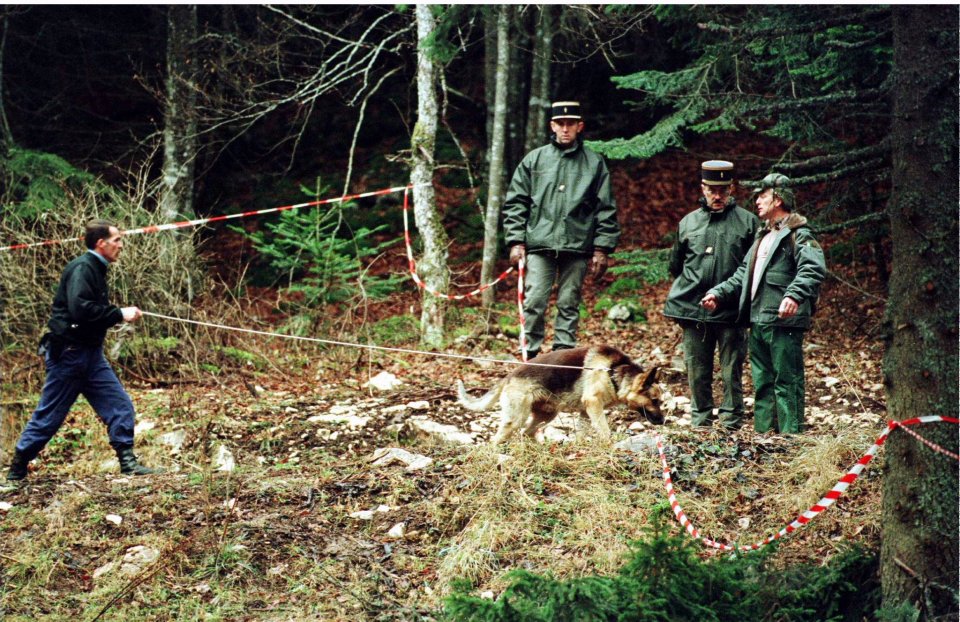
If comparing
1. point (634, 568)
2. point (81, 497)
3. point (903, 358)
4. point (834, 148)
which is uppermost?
point (834, 148)

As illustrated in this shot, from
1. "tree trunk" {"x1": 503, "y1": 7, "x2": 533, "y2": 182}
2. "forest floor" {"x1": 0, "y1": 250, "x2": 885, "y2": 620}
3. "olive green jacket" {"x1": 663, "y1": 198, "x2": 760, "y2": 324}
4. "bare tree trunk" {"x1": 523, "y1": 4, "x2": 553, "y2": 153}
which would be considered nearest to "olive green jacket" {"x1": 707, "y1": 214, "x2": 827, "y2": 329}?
"olive green jacket" {"x1": 663, "y1": 198, "x2": 760, "y2": 324}

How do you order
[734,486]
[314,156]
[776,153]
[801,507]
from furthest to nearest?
[314,156] < [776,153] < [734,486] < [801,507]

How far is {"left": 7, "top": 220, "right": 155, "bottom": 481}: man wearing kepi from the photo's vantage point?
6867 mm

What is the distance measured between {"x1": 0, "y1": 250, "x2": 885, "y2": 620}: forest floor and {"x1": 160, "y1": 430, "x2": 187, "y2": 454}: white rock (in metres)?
0.07

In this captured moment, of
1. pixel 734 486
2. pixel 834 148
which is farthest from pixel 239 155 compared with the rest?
pixel 734 486

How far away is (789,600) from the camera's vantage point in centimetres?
418

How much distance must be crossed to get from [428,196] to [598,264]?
4.41 meters

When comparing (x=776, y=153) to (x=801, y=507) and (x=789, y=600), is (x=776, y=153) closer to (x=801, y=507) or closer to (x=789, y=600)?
(x=801, y=507)

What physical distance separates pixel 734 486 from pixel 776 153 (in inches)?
470

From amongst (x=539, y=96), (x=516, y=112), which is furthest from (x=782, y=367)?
(x=516, y=112)

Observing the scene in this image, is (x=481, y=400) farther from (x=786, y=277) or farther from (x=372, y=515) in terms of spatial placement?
(x=786, y=277)

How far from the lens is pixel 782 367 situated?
6.71 metres

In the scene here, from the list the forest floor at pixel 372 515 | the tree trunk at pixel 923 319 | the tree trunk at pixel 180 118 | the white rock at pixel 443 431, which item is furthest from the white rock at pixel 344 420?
the tree trunk at pixel 180 118

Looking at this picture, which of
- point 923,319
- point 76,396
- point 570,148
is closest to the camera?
point 923,319
